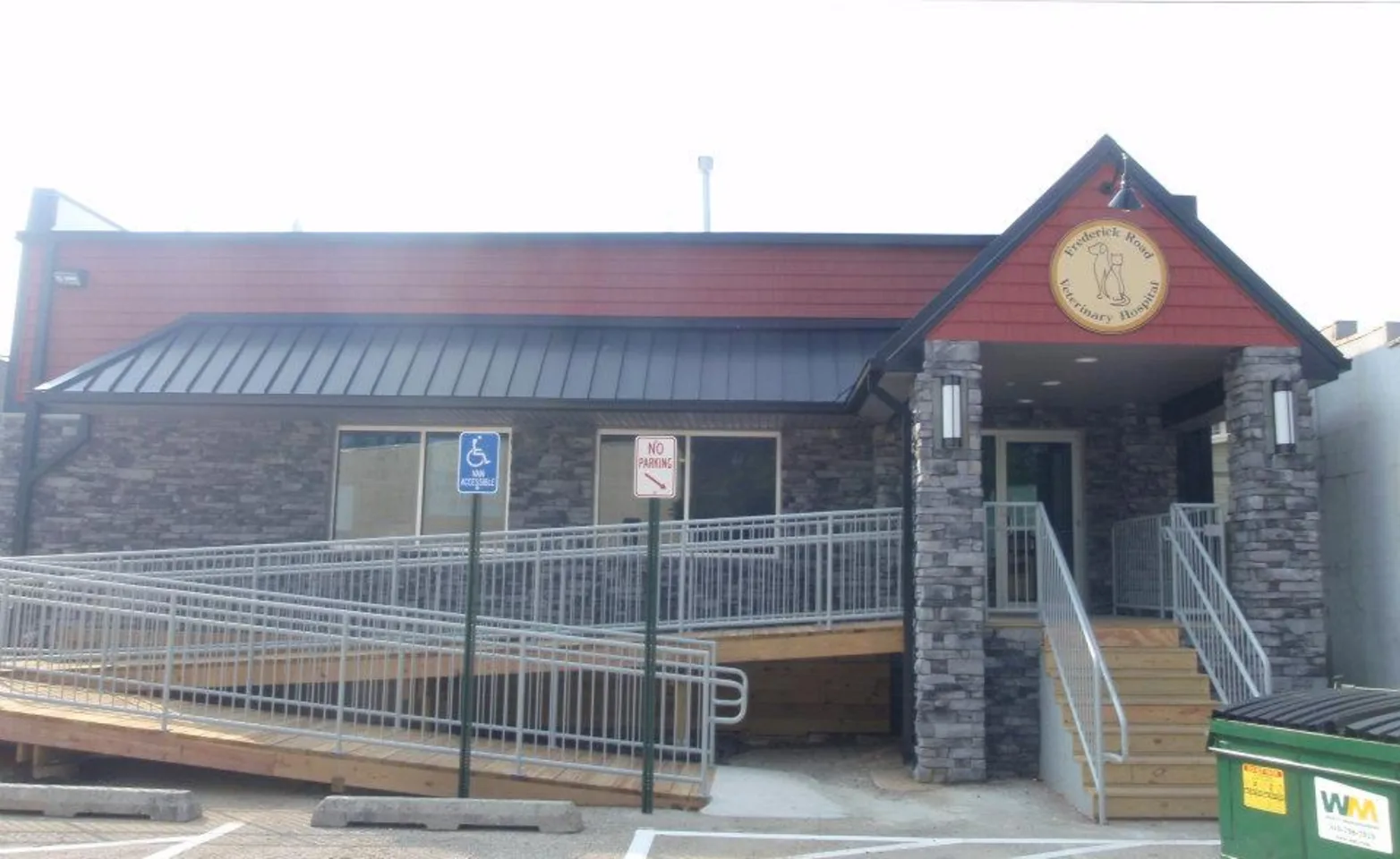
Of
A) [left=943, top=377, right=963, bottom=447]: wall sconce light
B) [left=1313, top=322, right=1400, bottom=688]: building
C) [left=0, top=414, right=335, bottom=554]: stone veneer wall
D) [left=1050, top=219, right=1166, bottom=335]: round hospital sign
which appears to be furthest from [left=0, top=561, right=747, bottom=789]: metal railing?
[left=1313, top=322, right=1400, bottom=688]: building

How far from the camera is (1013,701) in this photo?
1109 centimetres

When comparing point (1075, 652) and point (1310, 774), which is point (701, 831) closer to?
point (1075, 652)

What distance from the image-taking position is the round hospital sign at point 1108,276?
427 inches

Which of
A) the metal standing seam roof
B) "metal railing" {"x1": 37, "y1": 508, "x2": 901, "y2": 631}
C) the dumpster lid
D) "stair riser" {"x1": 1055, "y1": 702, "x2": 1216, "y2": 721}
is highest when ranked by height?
the metal standing seam roof

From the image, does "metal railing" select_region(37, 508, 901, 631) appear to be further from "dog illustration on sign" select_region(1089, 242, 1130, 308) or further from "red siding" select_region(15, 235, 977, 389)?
"red siding" select_region(15, 235, 977, 389)

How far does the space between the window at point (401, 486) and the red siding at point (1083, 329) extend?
6160 mm

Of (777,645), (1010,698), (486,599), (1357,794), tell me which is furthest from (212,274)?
(1357,794)

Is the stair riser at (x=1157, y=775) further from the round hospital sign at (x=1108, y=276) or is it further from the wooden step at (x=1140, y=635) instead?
the round hospital sign at (x=1108, y=276)

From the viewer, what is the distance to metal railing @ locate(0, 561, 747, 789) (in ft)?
32.2

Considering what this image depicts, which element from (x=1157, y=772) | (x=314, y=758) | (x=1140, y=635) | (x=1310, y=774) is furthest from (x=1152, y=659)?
(x=314, y=758)

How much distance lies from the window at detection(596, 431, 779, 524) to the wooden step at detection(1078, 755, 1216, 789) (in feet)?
18.3

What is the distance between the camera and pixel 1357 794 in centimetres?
543

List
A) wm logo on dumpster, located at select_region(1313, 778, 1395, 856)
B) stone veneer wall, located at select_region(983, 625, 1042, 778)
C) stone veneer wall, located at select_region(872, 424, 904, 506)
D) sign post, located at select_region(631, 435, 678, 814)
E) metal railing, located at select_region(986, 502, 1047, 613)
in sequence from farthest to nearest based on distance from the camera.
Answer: stone veneer wall, located at select_region(872, 424, 904, 506)
metal railing, located at select_region(986, 502, 1047, 613)
stone veneer wall, located at select_region(983, 625, 1042, 778)
sign post, located at select_region(631, 435, 678, 814)
wm logo on dumpster, located at select_region(1313, 778, 1395, 856)

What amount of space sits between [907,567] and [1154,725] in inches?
107
